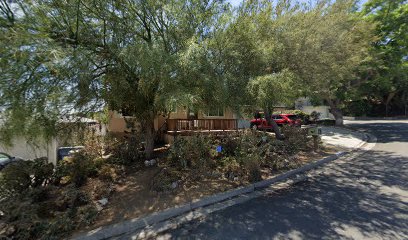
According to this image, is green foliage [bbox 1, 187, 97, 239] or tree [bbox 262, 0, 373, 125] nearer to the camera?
green foliage [bbox 1, 187, 97, 239]

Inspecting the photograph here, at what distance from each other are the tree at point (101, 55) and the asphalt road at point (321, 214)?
258 cm

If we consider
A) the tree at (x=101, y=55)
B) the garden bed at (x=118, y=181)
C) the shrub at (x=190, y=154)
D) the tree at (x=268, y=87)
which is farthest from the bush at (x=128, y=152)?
Answer: the tree at (x=268, y=87)

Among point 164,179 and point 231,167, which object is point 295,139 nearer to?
point 231,167

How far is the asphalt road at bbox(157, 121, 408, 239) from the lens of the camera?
4163 mm

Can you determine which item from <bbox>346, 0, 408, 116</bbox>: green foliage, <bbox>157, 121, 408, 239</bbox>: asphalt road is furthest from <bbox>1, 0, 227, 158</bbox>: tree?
<bbox>346, 0, 408, 116</bbox>: green foliage

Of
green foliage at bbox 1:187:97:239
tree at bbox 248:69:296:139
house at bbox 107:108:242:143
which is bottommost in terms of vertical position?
green foliage at bbox 1:187:97:239

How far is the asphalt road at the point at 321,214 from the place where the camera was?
13.7 ft

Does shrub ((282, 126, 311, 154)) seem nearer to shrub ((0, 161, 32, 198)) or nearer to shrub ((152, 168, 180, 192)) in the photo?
shrub ((152, 168, 180, 192))

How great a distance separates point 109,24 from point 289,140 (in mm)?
8292

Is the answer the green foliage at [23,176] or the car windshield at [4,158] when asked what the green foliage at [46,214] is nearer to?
the green foliage at [23,176]

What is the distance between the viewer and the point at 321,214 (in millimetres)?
4867

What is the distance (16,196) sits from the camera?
16.8 feet

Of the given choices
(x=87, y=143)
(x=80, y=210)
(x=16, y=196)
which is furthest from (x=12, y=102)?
(x=87, y=143)

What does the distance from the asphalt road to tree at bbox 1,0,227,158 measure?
2.58m
